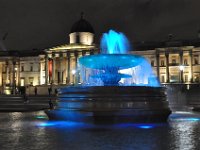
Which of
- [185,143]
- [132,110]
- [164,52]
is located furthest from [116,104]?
[164,52]

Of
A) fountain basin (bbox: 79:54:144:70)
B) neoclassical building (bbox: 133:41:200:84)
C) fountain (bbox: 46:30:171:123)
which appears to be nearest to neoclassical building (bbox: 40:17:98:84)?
neoclassical building (bbox: 133:41:200:84)

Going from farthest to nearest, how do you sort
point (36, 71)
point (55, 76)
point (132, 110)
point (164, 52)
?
point (36, 71)
point (55, 76)
point (164, 52)
point (132, 110)

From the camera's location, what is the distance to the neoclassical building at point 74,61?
214ft

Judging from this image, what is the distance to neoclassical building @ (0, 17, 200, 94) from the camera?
65137 mm

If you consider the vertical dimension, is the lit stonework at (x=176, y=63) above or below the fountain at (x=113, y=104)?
above

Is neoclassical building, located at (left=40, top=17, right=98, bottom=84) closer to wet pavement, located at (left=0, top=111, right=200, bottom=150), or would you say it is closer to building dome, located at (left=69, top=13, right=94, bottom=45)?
building dome, located at (left=69, top=13, right=94, bottom=45)

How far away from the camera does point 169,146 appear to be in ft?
26.7

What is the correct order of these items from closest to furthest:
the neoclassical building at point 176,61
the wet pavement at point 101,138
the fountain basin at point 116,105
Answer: the wet pavement at point 101,138 < the fountain basin at point 116,105 < the neoclassical building at point 176,61

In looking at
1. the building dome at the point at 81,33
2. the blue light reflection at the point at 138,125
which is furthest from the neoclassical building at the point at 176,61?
the blue light reflection at the point at 138,125

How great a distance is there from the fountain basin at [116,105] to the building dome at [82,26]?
194 feet

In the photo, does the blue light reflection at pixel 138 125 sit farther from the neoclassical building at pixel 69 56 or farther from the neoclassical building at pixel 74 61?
the neoclassical building at pixel 69 56

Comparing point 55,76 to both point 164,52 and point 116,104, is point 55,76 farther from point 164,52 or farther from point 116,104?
point 116,104

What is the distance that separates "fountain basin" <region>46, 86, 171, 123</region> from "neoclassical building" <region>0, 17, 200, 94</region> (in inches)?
A: 1904

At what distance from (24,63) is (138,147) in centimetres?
7366
